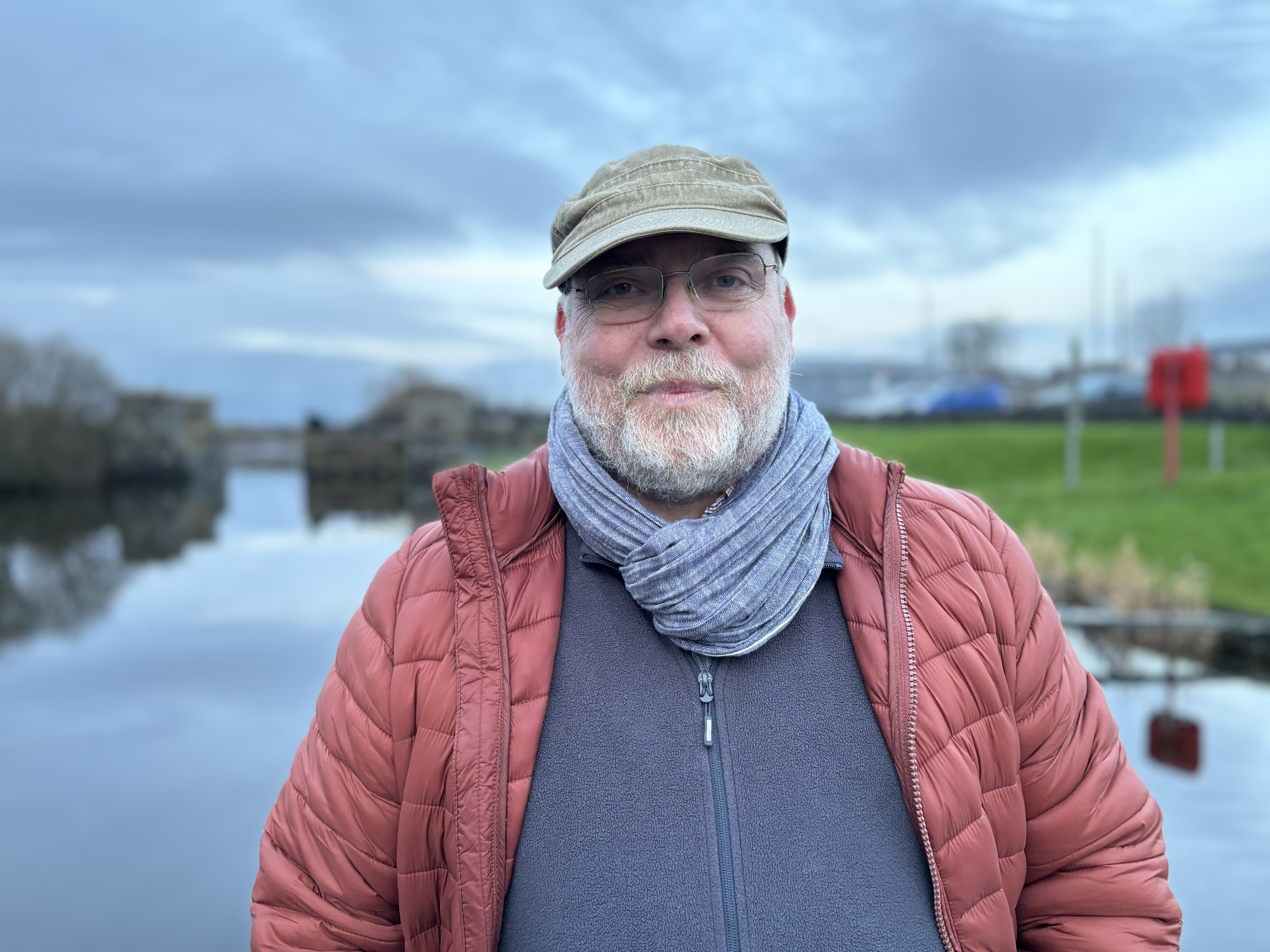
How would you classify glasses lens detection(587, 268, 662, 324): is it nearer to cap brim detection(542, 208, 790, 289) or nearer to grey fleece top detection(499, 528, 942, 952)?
cap brim detection(542, 208, 790, 289)

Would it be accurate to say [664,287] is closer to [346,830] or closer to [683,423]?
[683,423]

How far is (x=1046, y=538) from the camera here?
38.2 feet

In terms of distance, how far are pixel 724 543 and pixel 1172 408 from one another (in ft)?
65.4

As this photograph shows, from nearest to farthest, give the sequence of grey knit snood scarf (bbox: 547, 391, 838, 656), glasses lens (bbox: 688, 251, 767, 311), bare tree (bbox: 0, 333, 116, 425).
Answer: grey knit snood scarf (bbox: 547, 391, 838, 656)
glasses lens (bbox: 688, 251, 767, 311)
bare tree (bbox: 0, 333, 116, 425)

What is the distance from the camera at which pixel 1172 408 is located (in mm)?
18375

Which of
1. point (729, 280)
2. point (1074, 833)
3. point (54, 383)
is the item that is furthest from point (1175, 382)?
point (54, 383)

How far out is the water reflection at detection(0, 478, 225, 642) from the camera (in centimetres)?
1994

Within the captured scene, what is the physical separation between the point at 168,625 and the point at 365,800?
18.1 metres

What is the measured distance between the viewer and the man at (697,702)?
1565 millimetres

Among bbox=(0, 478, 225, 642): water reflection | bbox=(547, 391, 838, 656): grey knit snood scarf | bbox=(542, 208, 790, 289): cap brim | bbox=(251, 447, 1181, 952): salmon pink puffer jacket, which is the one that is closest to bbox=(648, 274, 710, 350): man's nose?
bbox=(542, 208, 790, 289): cap brim

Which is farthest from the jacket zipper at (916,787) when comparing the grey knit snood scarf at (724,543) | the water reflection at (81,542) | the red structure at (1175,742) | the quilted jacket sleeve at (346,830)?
the water reflection at (81,542)

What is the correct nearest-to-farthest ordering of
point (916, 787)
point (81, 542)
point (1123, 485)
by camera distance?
point (916, 787) < point (1123, 485) < point (81, 542)

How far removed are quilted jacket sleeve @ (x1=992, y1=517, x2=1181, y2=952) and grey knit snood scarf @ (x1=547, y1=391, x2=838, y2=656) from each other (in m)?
0.43

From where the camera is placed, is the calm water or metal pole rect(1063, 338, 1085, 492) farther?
metal pole rect(1063, 338, 1085, 492)
